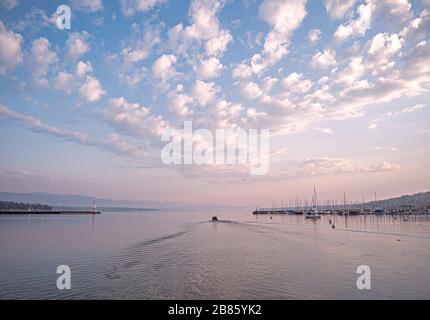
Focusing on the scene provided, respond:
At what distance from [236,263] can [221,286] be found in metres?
8.39

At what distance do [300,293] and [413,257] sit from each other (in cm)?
1982

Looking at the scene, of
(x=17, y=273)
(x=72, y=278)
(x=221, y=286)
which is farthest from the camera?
(x=17, y=273)

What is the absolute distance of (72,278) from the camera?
72.7 feet

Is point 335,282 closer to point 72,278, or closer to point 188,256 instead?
point 188,256
